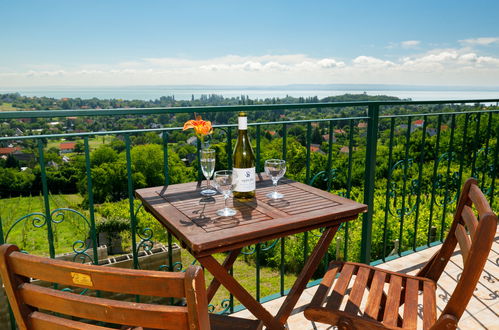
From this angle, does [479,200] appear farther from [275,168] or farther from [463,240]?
[275,168]

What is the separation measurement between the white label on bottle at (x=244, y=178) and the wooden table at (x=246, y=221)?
76 millimetres

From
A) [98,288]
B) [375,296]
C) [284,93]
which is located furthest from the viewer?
[284,93]

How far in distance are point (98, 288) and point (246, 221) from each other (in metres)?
0.76

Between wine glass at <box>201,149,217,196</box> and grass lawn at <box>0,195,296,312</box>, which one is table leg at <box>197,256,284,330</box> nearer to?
wine glass at <box>201,149,217,196</box>

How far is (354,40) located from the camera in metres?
56.6

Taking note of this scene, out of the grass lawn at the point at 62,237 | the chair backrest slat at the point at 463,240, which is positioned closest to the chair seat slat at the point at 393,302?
the chair backrest slat at the point at 463,240

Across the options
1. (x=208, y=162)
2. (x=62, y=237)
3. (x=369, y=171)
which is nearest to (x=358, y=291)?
(x=208, y=162)

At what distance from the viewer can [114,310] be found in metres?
0.77

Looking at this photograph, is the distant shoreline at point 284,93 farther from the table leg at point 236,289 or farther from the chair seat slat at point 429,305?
the table leg at point 236,289

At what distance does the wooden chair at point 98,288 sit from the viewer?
2.34ft

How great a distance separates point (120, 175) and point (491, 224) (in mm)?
33949

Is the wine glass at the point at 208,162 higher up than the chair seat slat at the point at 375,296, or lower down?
higher up

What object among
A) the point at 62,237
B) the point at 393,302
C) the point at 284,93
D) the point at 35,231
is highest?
the point at 284,93

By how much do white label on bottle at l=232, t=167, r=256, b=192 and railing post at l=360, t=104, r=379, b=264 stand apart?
1184 mm
